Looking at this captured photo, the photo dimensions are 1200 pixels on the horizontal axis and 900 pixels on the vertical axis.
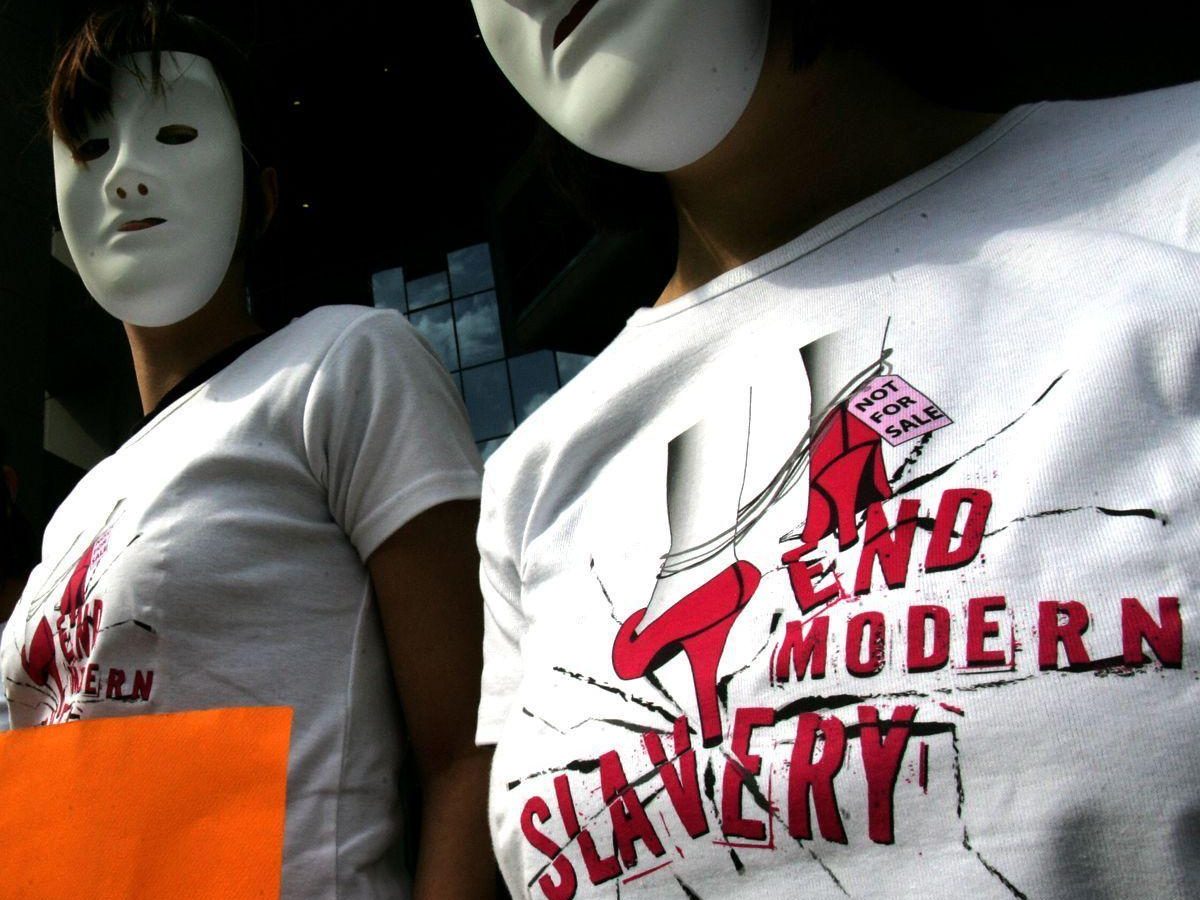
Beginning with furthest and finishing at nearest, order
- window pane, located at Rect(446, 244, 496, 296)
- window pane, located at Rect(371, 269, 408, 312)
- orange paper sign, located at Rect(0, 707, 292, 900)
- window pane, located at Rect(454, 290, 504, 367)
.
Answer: window pane, located at Rect(371, 269, 408, 312) < window pane, located at Rect(446, 244, 496, 296) < window pane, located at Rect(454, 290, 504, 367) < orange paper sign, located at Rect(0, 707, 292, 900)

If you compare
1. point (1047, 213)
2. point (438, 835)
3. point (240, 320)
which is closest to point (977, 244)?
point (1047, 213)

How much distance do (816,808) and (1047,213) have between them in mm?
385

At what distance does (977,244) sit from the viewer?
67 centimetres

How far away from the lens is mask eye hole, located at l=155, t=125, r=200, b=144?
1190 millimetres

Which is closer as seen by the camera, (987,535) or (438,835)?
(987,535)

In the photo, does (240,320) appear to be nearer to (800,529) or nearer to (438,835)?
(438,835)

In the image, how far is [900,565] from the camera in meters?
0.54

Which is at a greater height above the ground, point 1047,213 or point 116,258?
point 116,258

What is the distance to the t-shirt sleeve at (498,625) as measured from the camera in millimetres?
779

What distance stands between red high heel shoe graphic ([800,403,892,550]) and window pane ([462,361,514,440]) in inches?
427

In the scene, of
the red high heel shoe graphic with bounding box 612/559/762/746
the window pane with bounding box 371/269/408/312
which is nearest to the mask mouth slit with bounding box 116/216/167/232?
the red high heel shoe graphic with bounding box 612/559/762/746

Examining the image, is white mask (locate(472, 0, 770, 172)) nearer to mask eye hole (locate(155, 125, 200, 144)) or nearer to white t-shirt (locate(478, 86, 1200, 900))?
white t-shirt (locate(478, 86, 1200, 900))

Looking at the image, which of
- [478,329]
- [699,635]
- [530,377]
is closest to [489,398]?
[530,377]

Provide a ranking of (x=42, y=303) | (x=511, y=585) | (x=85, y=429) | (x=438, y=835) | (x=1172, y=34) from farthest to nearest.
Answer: (x=85, y=429)
(x=42, y=303)
(x=1172, y=34)
(x=438, y=835)
(x=511, y=585)
